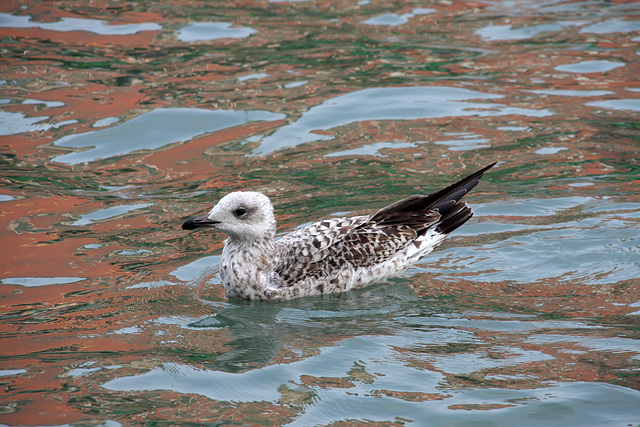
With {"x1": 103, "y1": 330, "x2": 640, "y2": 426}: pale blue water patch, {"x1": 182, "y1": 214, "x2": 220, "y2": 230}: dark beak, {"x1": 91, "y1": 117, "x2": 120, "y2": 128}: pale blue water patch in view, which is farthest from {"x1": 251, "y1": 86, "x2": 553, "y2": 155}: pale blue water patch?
{"x1": 103, "y1": 330, "x2": 640, "y2": 426}: pale blue water patch

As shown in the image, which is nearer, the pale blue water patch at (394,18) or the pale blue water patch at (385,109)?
the pale blue water patch at (385,109)

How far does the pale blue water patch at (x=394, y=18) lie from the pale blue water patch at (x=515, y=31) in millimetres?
1549

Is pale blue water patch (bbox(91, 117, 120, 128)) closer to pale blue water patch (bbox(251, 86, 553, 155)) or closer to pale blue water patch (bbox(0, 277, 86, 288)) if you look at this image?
pale blue water patch (bbox(251, 86, 553, 155))

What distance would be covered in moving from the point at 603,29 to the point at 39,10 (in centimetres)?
1106

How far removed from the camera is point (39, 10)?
15.1 m

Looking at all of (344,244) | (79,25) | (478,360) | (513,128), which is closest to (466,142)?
(513,128)

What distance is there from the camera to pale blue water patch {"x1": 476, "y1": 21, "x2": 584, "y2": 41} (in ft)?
47.8

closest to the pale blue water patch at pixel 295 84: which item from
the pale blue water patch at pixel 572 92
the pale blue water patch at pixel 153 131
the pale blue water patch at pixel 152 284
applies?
the pale blue water patch at pixel 153 131

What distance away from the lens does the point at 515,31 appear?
1479 centimetres

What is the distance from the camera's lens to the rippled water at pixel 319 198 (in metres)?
5.41

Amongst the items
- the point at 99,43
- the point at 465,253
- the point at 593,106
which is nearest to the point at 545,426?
the point at 465,253

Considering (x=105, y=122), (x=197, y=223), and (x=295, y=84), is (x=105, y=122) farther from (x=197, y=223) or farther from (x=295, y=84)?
(x=197, y=223)

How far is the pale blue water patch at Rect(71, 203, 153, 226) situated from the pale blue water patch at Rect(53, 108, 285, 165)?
Result: 1.68 metres

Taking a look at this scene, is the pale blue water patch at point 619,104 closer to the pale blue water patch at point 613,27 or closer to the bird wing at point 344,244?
the pale blue water patch at point 613,27
